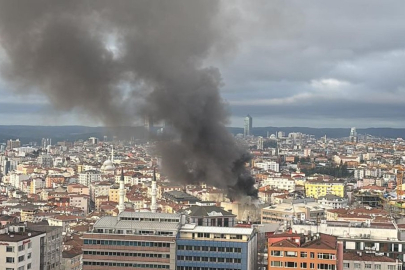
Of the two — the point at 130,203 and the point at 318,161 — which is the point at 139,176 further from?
the point at 318,161

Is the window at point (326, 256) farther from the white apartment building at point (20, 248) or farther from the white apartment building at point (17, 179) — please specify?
the white apartment building at point (17, 179)

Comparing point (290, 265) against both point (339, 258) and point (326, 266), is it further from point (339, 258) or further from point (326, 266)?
point (339, 258)

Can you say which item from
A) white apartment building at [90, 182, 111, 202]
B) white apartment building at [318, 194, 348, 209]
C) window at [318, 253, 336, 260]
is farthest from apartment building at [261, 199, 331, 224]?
white apartment building at [90, 182, 111, 202]

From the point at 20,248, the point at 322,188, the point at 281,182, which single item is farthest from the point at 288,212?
the point at 281,182

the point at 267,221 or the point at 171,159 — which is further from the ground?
the point at 171,159

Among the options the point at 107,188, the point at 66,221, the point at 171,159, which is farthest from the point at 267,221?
the point at 107,188

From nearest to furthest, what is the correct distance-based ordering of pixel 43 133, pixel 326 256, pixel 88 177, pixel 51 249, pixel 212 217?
pixel 326 256 < pixel 51 249 < pixel 212 217 < pixel 88 177 < pixel 43 133

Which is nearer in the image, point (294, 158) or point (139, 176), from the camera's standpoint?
point (139, 176)
